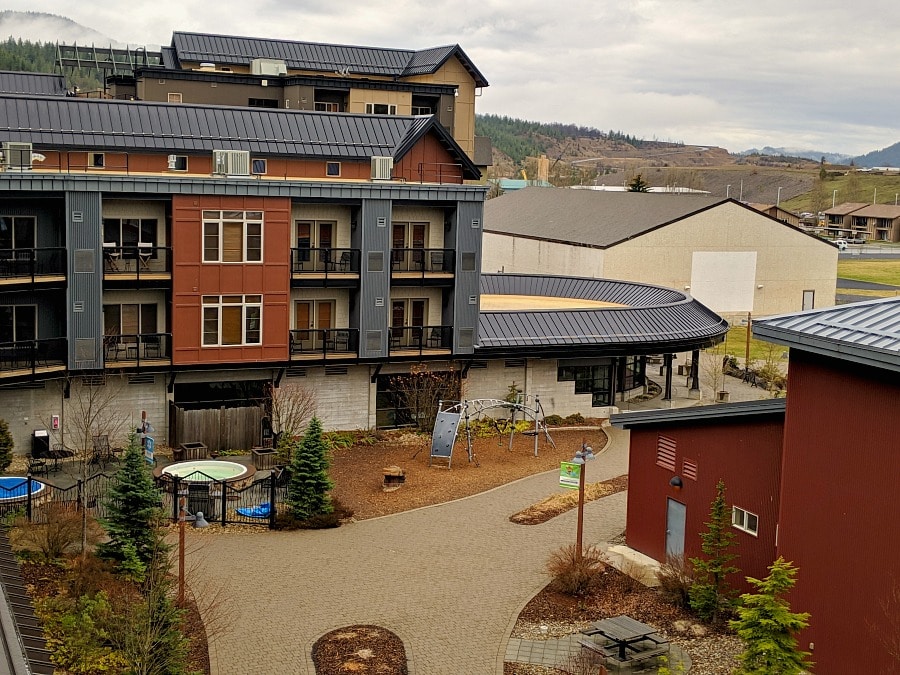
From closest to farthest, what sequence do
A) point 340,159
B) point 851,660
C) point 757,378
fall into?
point 851,660
point 340,159
point 757,378

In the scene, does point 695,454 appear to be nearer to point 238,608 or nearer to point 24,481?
point 238,608

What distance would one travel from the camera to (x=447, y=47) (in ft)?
213

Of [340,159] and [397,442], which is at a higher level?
[340,159]

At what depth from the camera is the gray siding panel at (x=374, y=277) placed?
39688mm

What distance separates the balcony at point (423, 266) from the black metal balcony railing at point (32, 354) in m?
11.5

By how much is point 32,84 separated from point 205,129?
18030mm

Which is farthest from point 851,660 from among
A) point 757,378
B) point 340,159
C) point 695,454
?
point 757,378

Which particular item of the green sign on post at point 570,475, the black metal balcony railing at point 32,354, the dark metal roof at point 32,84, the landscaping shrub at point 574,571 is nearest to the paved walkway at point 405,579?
the landscaping shrub at point 574,571

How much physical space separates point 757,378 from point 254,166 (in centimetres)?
2570

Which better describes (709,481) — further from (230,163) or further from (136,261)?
(230,163)

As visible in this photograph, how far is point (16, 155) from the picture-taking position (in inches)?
1414

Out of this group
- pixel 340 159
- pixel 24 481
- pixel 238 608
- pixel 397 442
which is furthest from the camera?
pixel 340 159

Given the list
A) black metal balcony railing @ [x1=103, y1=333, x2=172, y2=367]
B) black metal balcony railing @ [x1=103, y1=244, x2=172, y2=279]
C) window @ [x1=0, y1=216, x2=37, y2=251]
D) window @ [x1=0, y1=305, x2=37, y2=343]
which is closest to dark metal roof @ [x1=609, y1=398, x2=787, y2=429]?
black metal balcony railing @ [x1=103, y1=333, x2=172, y2=367]

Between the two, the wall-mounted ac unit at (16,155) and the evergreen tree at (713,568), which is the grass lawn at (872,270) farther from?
the evergreen tree at (713,568)
